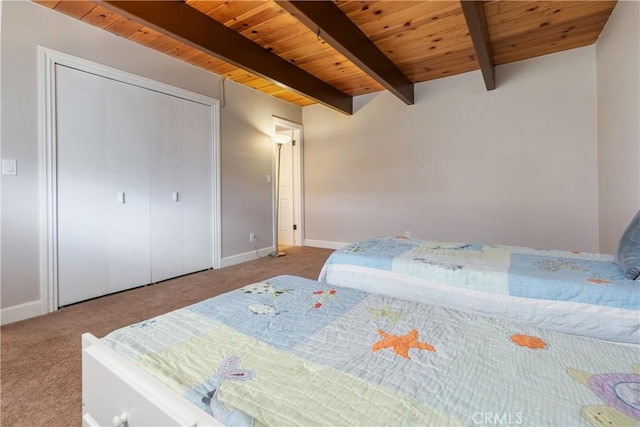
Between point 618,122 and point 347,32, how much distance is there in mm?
2385

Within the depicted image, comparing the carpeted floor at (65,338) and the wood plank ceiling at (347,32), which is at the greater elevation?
the wood plank ceiling at (347,32)

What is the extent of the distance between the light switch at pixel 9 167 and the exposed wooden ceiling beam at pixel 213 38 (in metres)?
1.37

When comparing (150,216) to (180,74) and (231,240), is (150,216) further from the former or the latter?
(180,74)

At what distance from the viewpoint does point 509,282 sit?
144 centimetres

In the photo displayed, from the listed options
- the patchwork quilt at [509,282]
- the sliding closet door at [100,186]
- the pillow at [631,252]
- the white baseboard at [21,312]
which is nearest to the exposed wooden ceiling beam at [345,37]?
the patchwork quilt at [509,282]

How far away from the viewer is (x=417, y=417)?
571 mm

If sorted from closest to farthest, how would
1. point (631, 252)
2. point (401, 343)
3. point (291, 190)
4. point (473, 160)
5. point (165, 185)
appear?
1. point (401, 343)
2. point (631, 252)
3. point (165, 185)
4. point (473, 160)
5. point (291, 190)

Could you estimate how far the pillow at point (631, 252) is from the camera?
52.2 inches

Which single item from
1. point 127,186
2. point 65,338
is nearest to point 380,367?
point 65,338

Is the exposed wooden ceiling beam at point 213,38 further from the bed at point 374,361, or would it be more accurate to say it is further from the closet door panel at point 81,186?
the bed at point 374,361

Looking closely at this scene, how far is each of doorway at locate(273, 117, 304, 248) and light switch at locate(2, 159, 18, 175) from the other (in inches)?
124

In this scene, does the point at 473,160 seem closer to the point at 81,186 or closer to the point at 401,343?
the point at 401,343

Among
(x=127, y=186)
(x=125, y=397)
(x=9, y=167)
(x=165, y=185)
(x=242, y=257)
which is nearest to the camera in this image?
(x=125, y=397)

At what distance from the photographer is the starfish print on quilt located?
0.83 metres
